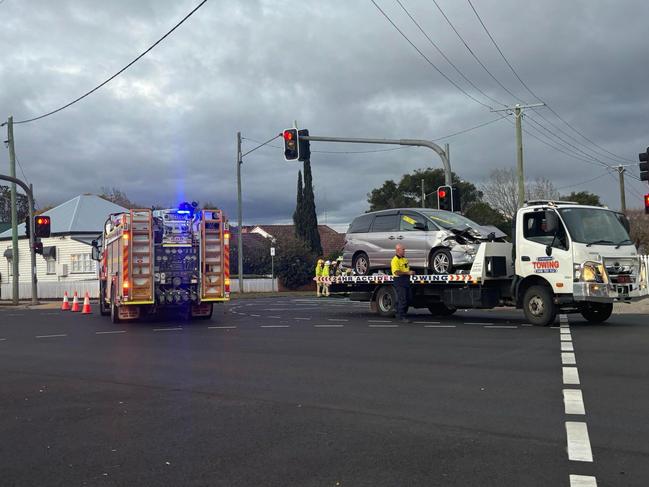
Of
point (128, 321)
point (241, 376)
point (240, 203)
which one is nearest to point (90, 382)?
point (241, 376)

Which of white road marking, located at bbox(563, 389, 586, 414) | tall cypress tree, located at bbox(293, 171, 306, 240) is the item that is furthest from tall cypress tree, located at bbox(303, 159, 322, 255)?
white road marking, located at bbox(563, 389, 586, 414)

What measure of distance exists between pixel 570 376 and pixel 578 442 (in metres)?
3.09

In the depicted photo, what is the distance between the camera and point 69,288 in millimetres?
41719

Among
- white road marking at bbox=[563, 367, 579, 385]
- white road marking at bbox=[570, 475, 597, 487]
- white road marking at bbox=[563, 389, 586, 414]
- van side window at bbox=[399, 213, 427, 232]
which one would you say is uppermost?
van side window at bbox=[399, 213, 427, 232]

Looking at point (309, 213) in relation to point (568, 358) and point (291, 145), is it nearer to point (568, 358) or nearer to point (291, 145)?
point (291, 145)

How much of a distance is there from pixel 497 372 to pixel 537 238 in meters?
6.99

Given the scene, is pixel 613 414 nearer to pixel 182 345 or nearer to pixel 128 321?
pixel 182 345

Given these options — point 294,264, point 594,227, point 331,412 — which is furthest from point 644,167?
point 294,264

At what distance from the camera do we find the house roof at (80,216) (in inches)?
1757

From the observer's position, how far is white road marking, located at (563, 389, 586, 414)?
671 cm

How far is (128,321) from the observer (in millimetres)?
19484

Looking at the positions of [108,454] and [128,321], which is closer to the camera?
[108,454]

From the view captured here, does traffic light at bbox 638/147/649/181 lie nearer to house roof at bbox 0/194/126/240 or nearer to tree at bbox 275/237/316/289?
tree at bbox 275/237/316/289

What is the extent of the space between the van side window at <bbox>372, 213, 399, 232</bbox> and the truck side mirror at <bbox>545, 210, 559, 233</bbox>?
405 centimetres
